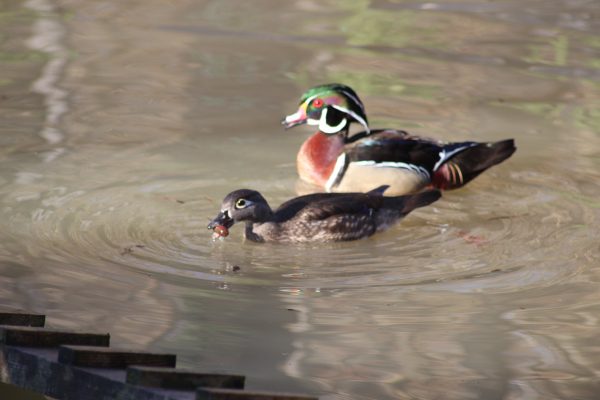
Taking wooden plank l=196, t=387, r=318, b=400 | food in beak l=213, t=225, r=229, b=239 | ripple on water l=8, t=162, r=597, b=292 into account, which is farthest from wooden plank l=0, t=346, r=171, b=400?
food in beak l=213, t=225, r=229, b=239

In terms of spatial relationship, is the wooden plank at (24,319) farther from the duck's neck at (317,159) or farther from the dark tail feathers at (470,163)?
the dark tail feathers at (470,163)

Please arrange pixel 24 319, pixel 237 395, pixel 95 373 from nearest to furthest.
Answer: pixel 237 395 < pixel 95 373 < pixel 24 319

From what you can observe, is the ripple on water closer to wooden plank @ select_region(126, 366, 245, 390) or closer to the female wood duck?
the female wood duck

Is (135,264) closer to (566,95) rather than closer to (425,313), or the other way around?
(425,313)

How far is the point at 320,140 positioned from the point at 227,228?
1.99 meters

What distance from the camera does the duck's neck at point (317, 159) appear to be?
991 cm

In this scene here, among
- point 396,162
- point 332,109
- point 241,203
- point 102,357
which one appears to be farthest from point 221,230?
point 102,357

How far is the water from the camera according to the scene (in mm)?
6766

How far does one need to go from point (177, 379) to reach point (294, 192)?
15.6ft

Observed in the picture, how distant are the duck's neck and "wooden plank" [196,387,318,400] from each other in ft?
16.1

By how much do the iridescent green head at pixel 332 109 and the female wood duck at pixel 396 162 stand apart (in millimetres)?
249

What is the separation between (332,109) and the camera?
34.2ft

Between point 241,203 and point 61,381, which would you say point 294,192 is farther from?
point 61,381

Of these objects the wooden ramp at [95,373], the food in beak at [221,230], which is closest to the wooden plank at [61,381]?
the wooden ramp at [95,373]
